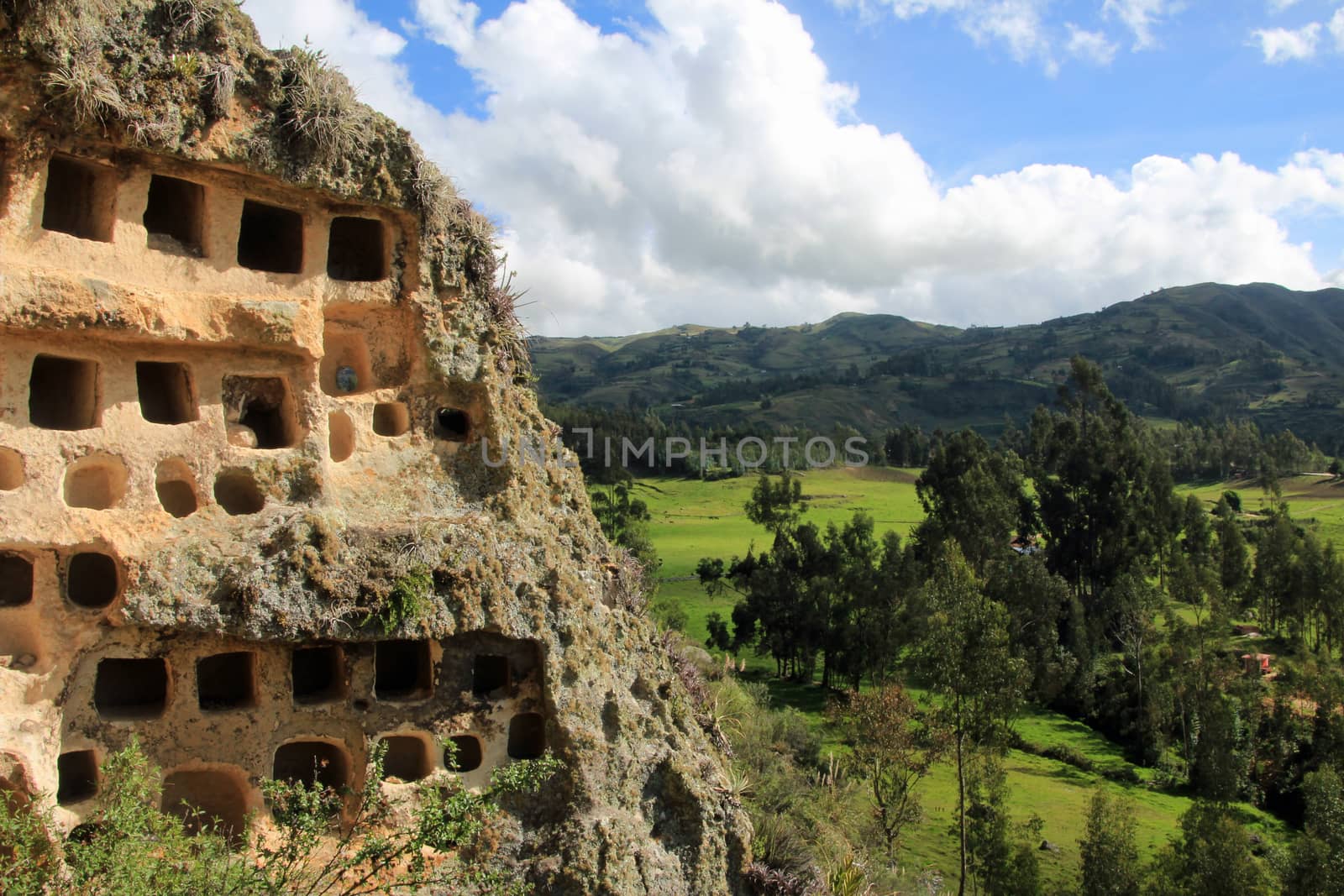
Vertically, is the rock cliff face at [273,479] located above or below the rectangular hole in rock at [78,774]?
above

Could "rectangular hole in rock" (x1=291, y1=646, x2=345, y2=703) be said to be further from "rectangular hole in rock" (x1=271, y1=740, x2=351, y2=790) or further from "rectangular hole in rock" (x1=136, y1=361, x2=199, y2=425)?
"rectangular hole in rock" (x1=136, y1=361, x2=199, y2=425)

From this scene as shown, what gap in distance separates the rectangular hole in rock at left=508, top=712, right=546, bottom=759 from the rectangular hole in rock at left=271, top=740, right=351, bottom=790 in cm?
272

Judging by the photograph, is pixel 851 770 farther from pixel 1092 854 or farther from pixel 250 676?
pixel 250 676

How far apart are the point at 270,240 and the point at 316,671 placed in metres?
7.35

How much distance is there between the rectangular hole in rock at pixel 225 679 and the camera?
1515cm

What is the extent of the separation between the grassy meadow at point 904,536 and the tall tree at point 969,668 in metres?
5.53

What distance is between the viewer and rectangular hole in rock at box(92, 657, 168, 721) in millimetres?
14547

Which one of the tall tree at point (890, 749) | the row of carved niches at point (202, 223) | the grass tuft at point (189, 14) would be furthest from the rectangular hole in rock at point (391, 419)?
the tall tree at point (890, 749)

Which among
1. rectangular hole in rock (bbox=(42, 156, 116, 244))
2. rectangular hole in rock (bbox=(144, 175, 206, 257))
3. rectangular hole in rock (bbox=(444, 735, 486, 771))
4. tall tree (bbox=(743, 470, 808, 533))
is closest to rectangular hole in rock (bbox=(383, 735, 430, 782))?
rectangular hole in rock (bbox=(444, 735, 486, 771))

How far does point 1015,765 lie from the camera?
45.9m

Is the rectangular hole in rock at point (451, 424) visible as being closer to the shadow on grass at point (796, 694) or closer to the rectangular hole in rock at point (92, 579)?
the rectangular hole in rock at point (92, 579)

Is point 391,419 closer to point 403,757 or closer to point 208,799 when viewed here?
point 403,757

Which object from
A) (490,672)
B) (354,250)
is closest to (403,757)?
(490,672)

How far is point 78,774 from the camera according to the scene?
13.5 meters
